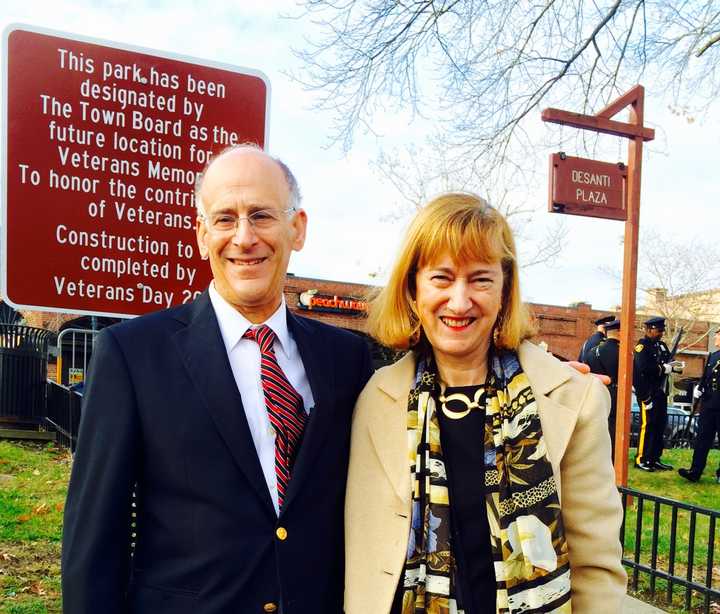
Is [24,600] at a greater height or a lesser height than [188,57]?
lesser

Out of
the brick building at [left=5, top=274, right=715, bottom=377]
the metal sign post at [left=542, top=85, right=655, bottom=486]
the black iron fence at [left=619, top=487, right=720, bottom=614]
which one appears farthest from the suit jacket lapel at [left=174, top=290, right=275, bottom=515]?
the brick building at [left=5, top=274, right=715, bottom=377]

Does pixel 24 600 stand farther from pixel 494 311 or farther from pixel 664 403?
pixel 664 403

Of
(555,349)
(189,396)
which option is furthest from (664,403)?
(555,349)

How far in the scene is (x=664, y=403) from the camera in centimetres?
934

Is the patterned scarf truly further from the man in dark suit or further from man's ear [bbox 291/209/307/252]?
man's ear [bbox 291/209/307/252]

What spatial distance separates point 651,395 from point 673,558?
513cm

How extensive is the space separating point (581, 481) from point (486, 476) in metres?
0.28

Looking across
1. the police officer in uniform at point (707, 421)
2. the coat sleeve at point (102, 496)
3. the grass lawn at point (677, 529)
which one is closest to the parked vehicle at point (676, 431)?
the grass lawn at point (677, 529)

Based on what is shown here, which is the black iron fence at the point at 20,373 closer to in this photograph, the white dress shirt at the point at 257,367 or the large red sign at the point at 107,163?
the large red sign at the point at 107,163

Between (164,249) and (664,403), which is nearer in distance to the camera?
(164,249)

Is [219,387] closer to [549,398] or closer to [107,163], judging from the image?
[549,398]

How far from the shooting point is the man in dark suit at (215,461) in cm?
175

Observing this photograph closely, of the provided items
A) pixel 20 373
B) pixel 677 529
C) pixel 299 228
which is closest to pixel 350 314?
pixel 20 373

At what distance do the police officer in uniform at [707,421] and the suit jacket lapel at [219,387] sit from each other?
824 centimetres
